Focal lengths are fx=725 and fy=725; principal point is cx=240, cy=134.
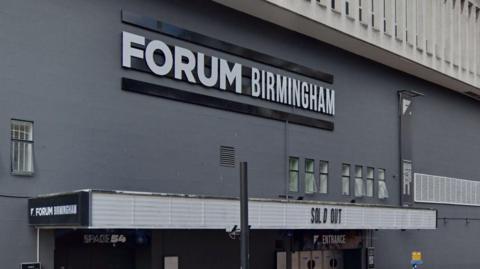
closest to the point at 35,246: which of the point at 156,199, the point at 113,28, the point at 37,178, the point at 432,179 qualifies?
the point at 37,178

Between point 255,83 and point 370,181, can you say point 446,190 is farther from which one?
point 255,83

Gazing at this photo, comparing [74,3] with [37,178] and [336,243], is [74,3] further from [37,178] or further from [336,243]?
[336,243]

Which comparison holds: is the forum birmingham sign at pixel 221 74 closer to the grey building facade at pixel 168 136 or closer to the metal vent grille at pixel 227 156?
the grey building facade at pixel 168 136

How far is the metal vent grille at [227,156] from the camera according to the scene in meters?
24.0

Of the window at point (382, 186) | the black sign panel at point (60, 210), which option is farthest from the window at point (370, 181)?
the black sign panel at point (60, 210)

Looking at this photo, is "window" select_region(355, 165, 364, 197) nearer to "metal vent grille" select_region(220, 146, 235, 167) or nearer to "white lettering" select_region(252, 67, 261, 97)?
"white lettering" select_region(252, 67, 261, 97)

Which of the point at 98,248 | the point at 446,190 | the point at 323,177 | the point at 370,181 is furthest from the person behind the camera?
the point at 446,190

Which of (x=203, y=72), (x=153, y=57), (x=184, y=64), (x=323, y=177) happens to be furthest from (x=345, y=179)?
(x=153, y=57)

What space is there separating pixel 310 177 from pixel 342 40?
236 inches

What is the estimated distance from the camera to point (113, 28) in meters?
20.6

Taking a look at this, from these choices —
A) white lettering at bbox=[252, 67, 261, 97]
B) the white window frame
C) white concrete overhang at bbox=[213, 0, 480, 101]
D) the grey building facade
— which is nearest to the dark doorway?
the grey building facade

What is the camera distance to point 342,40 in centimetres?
2986

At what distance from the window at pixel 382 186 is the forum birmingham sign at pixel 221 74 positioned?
16.1ft

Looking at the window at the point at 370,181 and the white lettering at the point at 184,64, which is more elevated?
the white lettering at the point at 184,64
